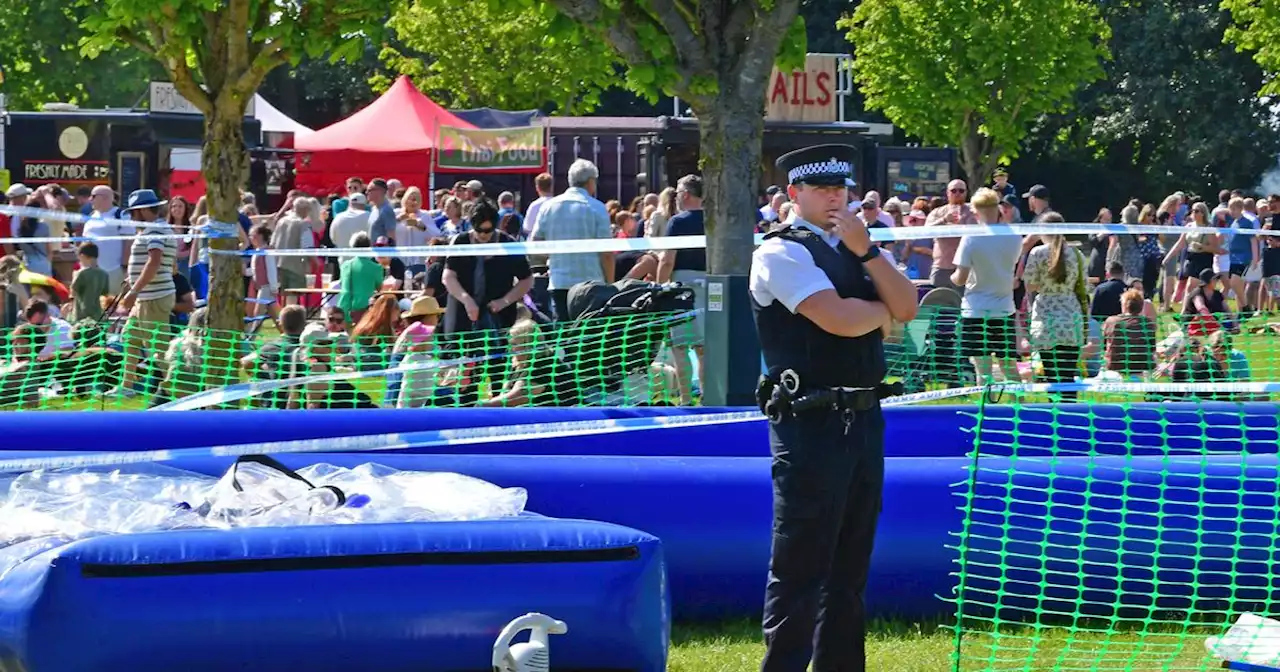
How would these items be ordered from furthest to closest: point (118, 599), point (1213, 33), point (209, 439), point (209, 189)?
point (1213, 33)
point (209, 189)
point (209, 439)
point (118, 599)

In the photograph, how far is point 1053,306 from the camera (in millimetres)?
10898

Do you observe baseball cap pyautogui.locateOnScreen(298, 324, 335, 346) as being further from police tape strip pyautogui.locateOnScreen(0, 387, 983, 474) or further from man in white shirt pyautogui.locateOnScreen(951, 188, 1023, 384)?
man in white shirt pyautogui.locateOnScreen(951, 188, 1023, 384)

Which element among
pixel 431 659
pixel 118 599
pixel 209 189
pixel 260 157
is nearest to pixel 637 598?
pixel 431 659

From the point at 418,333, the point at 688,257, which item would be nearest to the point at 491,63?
the point at 688,257

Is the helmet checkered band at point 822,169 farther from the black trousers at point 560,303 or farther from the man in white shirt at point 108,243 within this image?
the man in white shirt at point 108,243

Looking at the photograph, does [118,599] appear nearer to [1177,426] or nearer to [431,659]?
[431,659]

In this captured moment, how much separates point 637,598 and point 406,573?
0.65m

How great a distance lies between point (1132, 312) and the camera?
37.7 feet

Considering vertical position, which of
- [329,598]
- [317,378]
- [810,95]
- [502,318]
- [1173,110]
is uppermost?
[1173,110]

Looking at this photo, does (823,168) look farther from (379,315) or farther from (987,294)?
(379,315)

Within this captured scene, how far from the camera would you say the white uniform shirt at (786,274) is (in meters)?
4.76

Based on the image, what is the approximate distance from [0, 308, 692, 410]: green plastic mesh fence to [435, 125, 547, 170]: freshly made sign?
1245 cm

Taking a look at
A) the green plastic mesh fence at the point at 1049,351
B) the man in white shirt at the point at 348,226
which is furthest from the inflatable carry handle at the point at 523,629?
the man in white shirt at the point at 348,226

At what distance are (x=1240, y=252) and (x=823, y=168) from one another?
16352 mm
